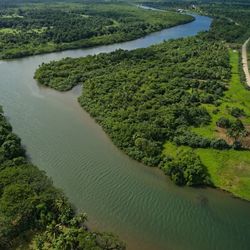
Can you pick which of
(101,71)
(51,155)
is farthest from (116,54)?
(51,155)

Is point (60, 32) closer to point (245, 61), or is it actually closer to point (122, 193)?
point (245, 61)

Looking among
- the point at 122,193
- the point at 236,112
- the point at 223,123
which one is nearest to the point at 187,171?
the point at 122,193

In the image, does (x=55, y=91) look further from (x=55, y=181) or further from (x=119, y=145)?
(x=55, y=181)

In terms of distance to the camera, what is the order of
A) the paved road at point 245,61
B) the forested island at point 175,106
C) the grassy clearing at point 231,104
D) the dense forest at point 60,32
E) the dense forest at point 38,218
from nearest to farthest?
1. the dense forest at point 38,218
2. the forested island at point 175,106
3. the grassy clearing at point 231,104
4. the paved road at point 245,61
5. the dense forest at point 60,32

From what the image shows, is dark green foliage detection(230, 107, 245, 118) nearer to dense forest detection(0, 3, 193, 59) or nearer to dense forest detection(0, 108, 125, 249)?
dense forest detection(0, 108, 125, 249)

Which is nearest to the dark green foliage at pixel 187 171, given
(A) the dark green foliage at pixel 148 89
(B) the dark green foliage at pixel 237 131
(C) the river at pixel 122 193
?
(C) the river at pixel 122 193

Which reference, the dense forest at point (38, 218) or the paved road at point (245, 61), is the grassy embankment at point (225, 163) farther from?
the paved road at point (245, 61)
